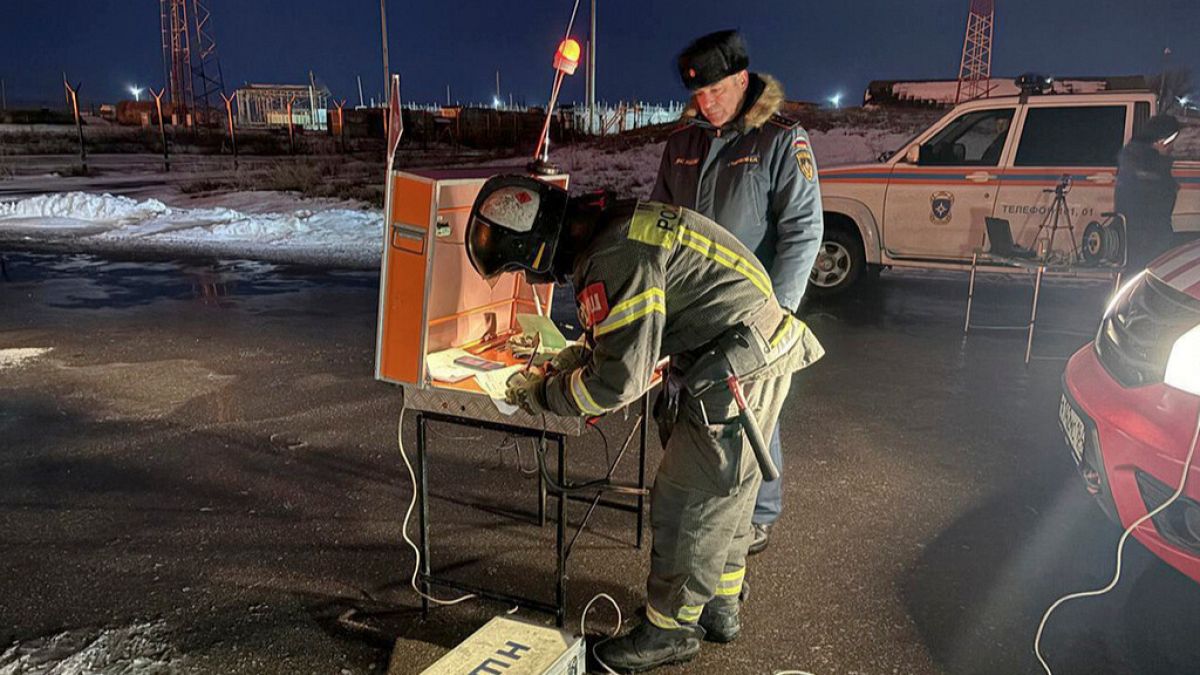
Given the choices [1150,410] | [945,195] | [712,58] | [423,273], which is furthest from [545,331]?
[945,195]

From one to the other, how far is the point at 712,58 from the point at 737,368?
50.7 inches

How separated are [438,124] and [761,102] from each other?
41240mm

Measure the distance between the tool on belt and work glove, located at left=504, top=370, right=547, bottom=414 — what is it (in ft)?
1.55

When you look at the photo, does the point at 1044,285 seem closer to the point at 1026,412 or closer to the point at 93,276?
the point at 1026,412

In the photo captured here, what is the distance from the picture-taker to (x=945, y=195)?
841 centimetres

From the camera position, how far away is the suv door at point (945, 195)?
8219 mm

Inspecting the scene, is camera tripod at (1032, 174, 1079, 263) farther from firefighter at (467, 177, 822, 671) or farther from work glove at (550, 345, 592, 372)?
work glove at (550, 345, 592, 372)

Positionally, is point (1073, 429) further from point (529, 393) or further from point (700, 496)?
point (529, 393)

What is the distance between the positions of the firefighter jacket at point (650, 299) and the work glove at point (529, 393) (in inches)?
1.3

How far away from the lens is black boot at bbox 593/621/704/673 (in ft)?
9.34

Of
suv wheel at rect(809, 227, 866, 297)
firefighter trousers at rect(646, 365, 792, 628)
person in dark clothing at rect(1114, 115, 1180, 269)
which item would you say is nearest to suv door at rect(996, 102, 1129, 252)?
person in dark clothing at rect(1114, 115, 1180, 269)

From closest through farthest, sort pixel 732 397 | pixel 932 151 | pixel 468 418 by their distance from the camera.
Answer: pixel 732 397 < pixel 468 418 < pixel 932 151

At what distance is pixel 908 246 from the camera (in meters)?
8.73

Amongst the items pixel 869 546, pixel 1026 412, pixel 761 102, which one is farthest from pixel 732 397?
pixel 1026 412
